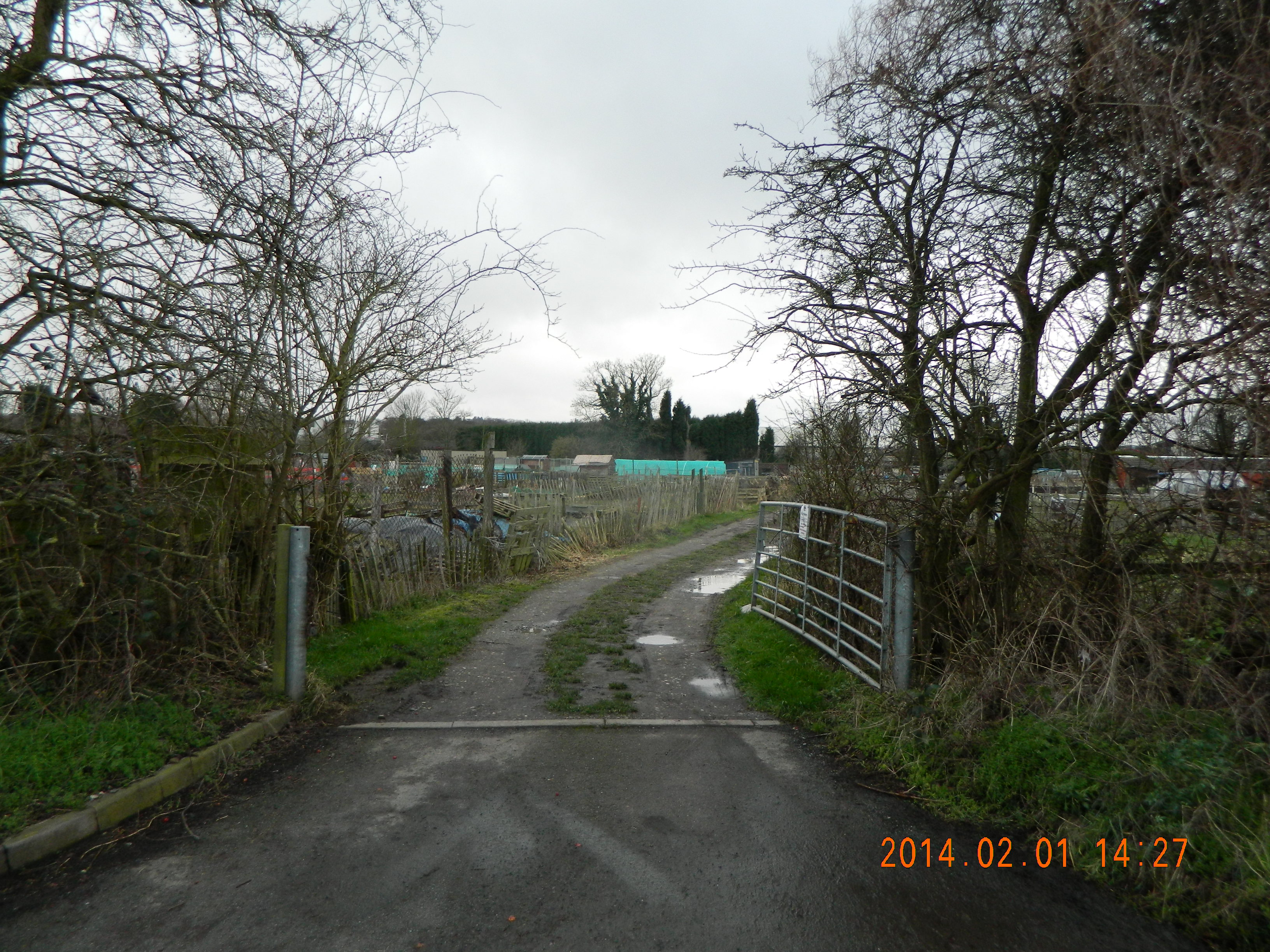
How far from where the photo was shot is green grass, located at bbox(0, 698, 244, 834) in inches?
153

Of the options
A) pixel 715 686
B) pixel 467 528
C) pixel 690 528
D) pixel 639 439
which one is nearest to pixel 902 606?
pixel 715 686

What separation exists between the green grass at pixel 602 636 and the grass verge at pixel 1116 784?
76.3 inches

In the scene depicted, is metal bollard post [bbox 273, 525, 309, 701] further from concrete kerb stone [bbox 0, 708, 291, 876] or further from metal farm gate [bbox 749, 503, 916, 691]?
metal farm gate [bbox 749, 503, 916, 691]

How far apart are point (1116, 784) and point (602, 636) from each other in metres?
6.00

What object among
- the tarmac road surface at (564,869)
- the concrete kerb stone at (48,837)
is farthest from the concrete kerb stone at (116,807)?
the tarmac road surface at (564,869)

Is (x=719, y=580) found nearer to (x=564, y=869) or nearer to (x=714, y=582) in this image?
(x=714, y=582)

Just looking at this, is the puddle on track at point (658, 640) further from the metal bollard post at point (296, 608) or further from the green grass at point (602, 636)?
the metal bollard post at point (296, 608)

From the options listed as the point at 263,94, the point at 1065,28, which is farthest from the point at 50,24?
the point at 1065,28

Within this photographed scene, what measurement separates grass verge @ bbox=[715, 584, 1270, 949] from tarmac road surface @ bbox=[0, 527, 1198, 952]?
0.17 meters

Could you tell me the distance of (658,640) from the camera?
895cm

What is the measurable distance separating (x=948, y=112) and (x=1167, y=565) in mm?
3750

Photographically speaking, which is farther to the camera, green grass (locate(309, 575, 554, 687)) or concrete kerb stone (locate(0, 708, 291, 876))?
green grass (locate(309, 575, 554, 687))

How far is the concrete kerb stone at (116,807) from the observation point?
3562mm

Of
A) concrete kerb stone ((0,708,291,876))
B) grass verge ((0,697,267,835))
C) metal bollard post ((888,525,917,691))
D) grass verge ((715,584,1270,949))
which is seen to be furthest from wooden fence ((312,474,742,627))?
grass verge ((715,584,1270,949))
